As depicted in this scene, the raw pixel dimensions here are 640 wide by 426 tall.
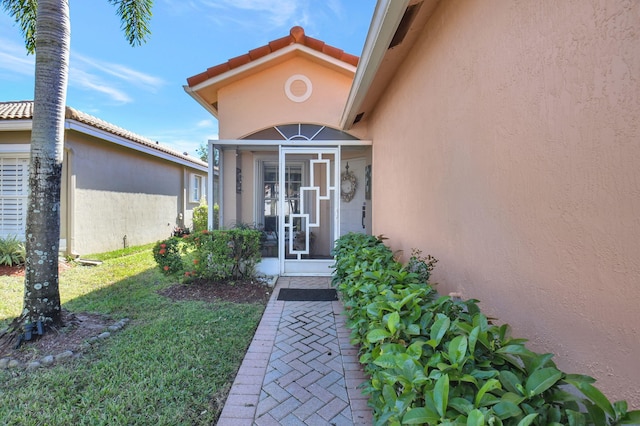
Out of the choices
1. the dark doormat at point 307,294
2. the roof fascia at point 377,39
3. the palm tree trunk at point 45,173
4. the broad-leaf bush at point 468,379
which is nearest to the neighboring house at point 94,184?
the palm tree trunk at point 45,173

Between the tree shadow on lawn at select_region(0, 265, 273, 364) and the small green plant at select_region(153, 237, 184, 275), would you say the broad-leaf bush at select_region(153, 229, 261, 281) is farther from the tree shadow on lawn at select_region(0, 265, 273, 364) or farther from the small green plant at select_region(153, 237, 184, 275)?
the tree shadow on lawn at select_region(0, 265, 273, 364)

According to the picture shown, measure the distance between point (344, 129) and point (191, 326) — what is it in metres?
5.35

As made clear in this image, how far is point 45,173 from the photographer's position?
3.76 meters

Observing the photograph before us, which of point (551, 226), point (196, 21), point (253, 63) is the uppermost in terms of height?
point (196, 21)

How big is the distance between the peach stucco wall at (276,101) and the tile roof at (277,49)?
0.50m

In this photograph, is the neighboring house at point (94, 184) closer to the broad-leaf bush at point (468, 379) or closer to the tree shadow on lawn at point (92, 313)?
the tree shadow on lawn at point (92, 313)

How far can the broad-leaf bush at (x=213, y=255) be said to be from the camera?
619cm

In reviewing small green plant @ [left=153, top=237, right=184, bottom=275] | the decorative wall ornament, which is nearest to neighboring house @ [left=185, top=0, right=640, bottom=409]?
the decorative wall ornament

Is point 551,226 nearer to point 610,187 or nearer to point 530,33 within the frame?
point 610,187

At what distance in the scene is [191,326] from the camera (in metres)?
4.29

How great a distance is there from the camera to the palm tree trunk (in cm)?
373

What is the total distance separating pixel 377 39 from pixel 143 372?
429 centimetres

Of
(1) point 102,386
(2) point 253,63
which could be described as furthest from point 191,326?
(2) point 253,63

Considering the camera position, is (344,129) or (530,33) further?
(344,129)
